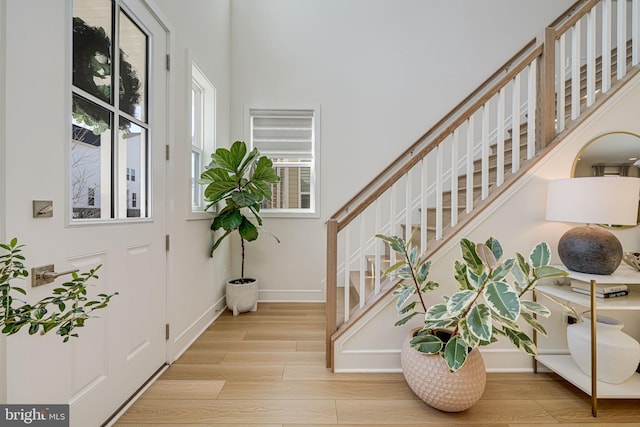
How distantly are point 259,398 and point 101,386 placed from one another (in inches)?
32.5

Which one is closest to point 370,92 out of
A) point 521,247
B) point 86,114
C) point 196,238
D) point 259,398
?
point 521,247

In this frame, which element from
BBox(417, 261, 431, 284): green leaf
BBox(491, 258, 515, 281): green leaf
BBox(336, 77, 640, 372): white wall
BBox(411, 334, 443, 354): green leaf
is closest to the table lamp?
BBox(336, 77, 640, 372): white wall

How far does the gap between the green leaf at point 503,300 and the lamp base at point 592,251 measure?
762mm

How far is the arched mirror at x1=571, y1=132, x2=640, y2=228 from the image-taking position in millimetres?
1886

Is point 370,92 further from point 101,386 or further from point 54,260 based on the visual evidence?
point 101,386

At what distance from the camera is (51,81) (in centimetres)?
113

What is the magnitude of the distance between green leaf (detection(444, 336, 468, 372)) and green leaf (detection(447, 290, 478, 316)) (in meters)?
0.19

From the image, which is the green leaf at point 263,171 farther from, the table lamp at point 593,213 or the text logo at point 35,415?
the table lamp at point 593,213

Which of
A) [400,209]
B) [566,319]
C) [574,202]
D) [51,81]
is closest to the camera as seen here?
[51,81]

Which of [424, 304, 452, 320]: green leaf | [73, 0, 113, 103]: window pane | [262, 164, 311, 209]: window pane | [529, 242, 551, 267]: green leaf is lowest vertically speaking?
[424, 304, 452, 320]: green leaf

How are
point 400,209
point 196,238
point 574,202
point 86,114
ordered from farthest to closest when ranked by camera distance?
point 400,209 < point 196,238 < point 574,202 < point 86,114

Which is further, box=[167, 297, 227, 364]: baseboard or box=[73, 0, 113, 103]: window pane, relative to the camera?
box=[167, 297, 227, 364]: baseboard

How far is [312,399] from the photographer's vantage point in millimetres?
1621

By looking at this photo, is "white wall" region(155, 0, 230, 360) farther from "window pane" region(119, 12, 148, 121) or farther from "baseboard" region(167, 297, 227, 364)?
"window pane" region(119, 12, 148, 121)
